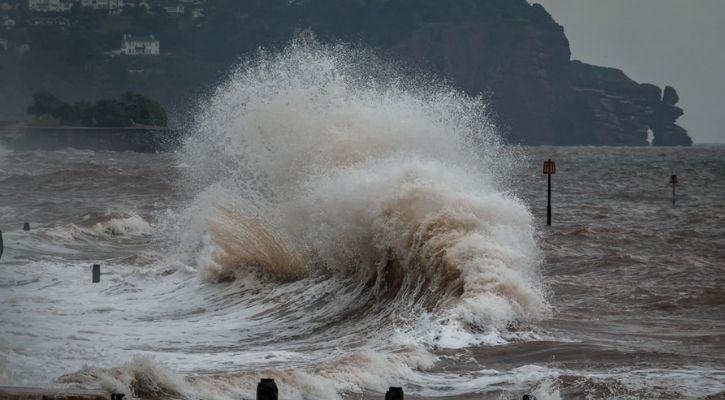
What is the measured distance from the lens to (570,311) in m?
14.3

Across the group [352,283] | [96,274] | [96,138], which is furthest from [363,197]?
[96,138]

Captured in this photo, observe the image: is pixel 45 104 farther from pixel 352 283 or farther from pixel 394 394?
pixel 394 394

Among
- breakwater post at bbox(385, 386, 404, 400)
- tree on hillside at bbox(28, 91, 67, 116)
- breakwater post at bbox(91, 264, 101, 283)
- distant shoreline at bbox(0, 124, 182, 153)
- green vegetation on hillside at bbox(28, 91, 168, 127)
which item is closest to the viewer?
breakwater post at bbox(385, 386, 404, 400)

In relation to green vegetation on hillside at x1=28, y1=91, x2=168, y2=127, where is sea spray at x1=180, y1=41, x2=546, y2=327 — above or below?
below

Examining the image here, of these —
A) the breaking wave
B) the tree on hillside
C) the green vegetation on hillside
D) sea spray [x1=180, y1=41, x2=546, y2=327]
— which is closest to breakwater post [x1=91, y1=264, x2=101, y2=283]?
the breaking wave

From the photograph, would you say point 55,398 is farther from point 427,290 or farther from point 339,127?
point 339,127

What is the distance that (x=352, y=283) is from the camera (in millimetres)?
15367

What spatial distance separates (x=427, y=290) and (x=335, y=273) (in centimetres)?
265

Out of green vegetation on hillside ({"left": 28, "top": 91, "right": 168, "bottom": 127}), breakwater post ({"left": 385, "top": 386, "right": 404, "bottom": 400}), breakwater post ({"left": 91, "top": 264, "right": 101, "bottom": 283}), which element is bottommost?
breakwater post ({"left": 91, "top": 264, "right": 101, "bottom": 283})

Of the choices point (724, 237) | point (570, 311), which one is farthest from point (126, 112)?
point (570, 311)

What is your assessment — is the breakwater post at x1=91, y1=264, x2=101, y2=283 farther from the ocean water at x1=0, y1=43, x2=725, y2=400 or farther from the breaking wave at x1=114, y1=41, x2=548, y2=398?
the breaking wave at x1=114, y1=41, x2=548, y2=398

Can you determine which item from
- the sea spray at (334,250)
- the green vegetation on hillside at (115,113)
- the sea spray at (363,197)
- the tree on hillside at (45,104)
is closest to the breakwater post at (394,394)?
the sea spray at (334,250)

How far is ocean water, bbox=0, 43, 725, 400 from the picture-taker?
10.0 metres

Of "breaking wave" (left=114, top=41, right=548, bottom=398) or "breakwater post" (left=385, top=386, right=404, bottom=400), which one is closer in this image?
"breakwater post" (left=385, top=386, right=404, bottom=400)
